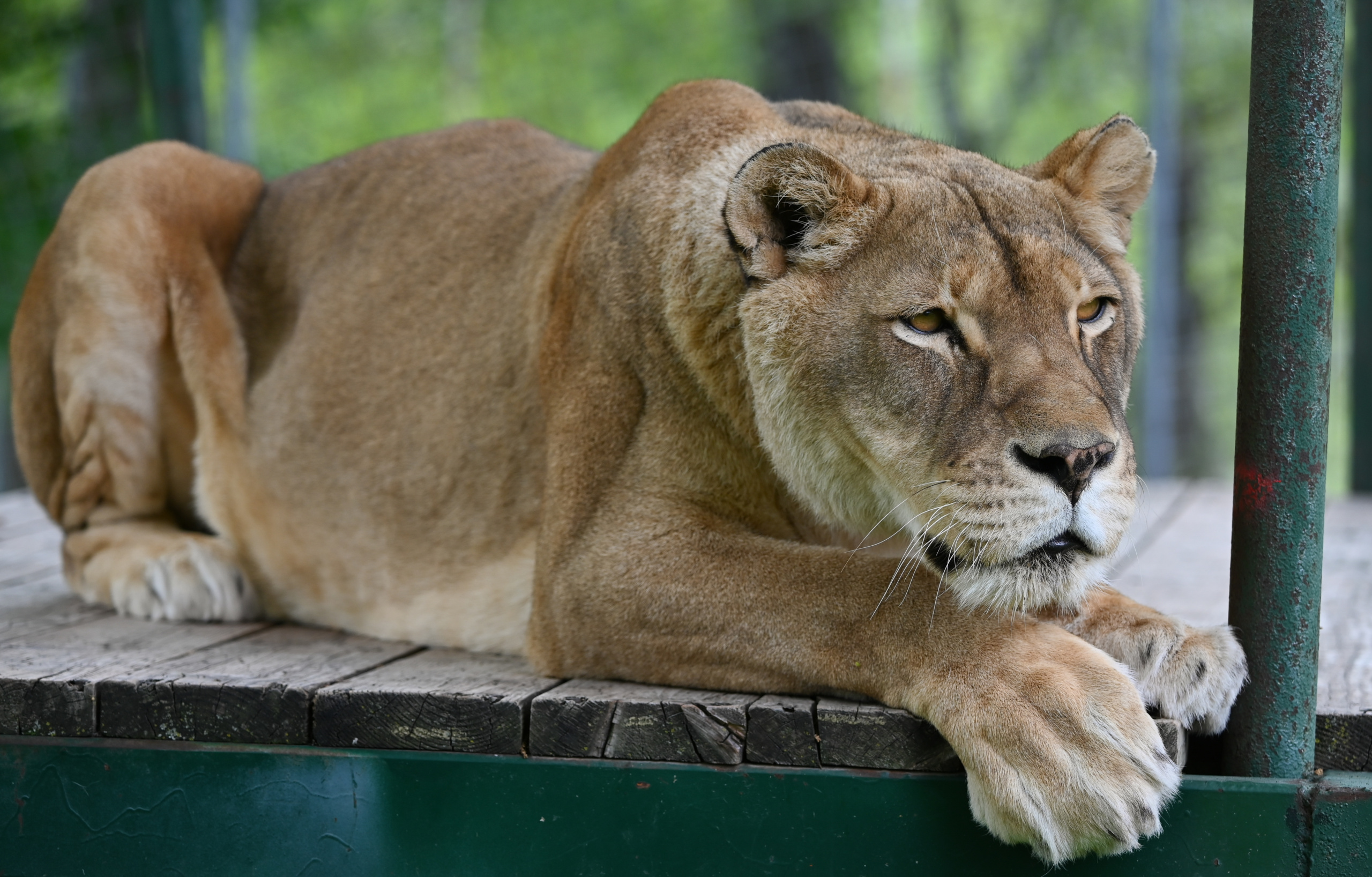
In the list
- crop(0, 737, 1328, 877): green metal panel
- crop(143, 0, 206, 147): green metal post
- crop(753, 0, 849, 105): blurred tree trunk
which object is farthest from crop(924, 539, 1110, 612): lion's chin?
crop(753, 0, 849, 105): blurred tree trunk

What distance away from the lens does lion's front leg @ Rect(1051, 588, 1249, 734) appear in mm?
2477

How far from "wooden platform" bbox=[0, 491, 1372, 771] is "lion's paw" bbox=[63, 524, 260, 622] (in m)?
0.17

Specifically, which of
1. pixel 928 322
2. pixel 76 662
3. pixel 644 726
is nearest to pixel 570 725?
pixel 644 726

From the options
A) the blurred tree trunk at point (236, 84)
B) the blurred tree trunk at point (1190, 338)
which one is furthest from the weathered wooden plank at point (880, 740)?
the blurred tree trunk at point (1190, 338)

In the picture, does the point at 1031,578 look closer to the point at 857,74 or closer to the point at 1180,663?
the point at 1180,663

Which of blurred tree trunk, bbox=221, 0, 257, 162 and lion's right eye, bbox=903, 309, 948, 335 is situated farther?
blurred tree trunk, bbox=221, 0, 257, 162

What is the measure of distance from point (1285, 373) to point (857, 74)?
1327 centimetres

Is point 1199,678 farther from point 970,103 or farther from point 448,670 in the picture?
point 970,103

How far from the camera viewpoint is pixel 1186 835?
2.46 metres

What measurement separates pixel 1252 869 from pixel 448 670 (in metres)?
1.66

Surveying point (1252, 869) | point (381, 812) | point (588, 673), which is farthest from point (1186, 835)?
point (381, 812)

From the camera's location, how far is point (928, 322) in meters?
2.61

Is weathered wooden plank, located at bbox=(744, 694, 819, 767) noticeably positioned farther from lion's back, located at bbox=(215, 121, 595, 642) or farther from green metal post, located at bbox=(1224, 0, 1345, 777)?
lion's back, located at bbox=(215, 121, 595, 642)

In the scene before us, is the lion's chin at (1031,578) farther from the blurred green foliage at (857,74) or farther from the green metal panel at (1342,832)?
the blurred green foliage at (857,74)
